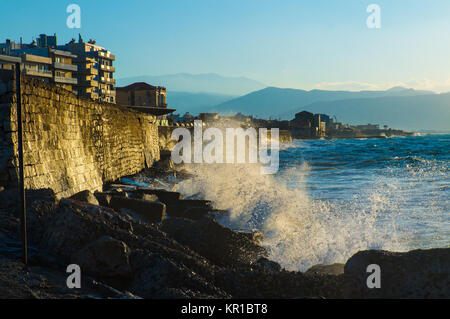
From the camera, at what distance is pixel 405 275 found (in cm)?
411

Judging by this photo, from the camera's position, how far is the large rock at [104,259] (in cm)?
411

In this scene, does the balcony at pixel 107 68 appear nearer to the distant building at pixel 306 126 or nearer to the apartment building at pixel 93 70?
the apartment building at pixel 93 70

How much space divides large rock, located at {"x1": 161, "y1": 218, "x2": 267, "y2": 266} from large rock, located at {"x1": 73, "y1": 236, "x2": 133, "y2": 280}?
1979mm

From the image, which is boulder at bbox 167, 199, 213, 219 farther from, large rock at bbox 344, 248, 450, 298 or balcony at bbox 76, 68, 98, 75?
balcony at bbox 76, 68, 98, 75

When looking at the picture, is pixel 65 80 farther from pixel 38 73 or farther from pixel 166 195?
pixel 166 195

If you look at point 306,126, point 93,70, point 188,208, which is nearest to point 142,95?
point 93,70

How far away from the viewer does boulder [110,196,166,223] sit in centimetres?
817

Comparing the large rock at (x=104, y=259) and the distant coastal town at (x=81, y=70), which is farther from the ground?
the distant coastal town at (x=81, y=70)

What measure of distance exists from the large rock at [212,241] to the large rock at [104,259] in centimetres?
198

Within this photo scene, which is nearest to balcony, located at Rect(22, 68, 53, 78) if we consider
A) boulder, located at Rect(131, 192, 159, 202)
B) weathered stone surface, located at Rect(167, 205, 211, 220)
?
boulder, located at Rect(131, 192, 159, 202)

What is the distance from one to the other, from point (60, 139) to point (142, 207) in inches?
103

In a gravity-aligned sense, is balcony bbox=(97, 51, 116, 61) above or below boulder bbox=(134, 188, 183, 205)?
above

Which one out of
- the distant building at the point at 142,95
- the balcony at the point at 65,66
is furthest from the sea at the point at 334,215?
the distant building at the point at 142,95
